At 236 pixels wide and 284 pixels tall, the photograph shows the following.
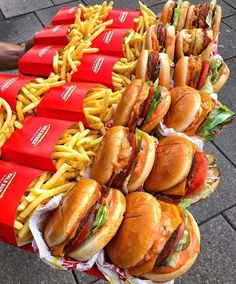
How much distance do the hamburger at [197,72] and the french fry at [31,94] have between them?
2.67 feet

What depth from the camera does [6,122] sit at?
7.02 feet

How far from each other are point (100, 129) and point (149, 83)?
431 mm

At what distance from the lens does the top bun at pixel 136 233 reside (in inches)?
63.8

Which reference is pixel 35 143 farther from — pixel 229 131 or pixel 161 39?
pixel 229 131

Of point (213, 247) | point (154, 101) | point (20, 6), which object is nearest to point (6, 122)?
point (154, 101)

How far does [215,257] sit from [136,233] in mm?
1542

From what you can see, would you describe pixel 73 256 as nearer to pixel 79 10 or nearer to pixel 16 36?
pixel 79 10

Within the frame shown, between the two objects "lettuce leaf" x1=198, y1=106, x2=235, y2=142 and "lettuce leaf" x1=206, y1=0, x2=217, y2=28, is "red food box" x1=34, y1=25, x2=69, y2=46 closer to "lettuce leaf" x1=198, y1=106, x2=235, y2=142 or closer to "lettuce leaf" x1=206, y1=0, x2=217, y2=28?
"lettuce leaf" x1=206, y1=0, x2=217, y2=28

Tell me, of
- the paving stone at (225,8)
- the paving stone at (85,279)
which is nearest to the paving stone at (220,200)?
the paving stone at (85,279)

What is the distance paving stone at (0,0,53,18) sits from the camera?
561cm

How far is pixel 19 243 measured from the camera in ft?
5.90

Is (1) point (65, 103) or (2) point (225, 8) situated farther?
(2) point (225, 8)

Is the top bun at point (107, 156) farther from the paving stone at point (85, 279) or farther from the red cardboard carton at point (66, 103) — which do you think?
the paving stone at point (85, 279)

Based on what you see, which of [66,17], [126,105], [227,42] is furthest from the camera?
[227,42]
